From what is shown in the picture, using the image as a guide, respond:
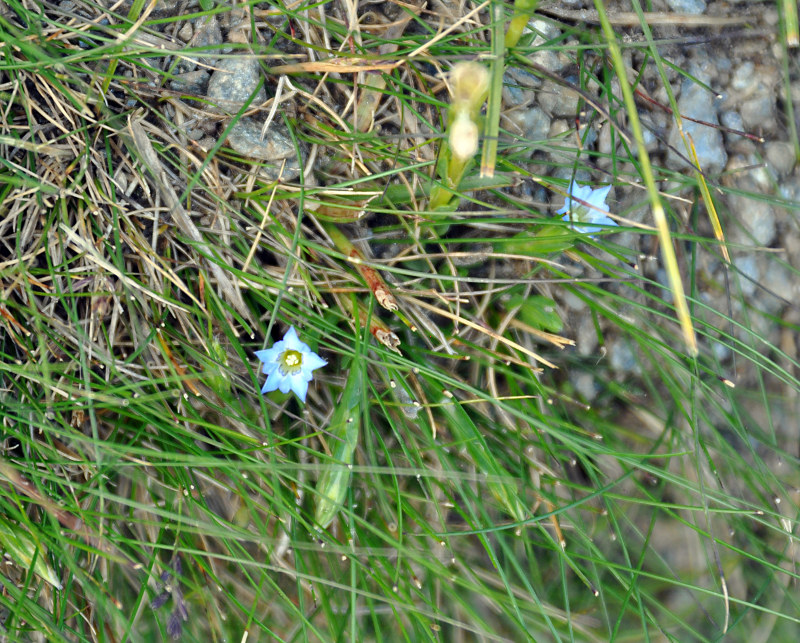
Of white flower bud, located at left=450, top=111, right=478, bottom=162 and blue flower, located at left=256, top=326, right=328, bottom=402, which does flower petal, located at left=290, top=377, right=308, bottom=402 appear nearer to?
blue flower, located at left=256, top=326, right=328, bottom=402

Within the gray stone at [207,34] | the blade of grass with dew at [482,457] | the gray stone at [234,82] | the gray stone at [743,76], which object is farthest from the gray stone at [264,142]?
the gray stone at [743,76]

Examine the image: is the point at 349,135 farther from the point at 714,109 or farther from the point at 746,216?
the point at 746,216

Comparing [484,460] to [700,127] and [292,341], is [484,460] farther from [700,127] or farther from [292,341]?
[700,127]

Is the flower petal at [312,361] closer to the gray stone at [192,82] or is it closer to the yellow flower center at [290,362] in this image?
the yellow flower center at [290,362]

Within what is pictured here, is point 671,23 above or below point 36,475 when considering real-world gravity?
above

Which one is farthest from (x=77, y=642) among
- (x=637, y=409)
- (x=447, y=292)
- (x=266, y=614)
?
(x=637, y=409)

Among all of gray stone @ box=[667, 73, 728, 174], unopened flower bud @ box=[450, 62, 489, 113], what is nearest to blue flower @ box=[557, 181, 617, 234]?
gray stone @ box=[667, 73, 728, 174]

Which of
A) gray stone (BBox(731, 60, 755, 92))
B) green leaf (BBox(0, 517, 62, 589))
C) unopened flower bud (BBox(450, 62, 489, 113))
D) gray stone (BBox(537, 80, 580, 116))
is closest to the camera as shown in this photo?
unopened flower bud (BBox(450, 62, 489, 113))
